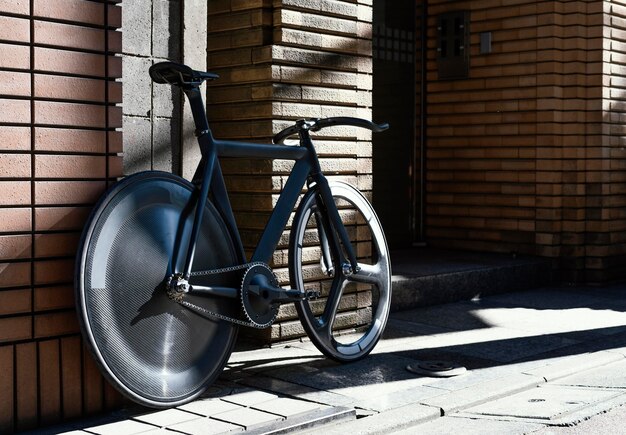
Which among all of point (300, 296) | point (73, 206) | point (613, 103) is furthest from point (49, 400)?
point (613, 103)

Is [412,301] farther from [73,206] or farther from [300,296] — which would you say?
[73,206]

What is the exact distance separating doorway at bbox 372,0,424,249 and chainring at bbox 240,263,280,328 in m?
4.91

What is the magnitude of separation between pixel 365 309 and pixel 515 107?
3678mm

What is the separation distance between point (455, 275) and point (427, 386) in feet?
10.4

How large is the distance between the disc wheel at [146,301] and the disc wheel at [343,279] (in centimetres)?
69

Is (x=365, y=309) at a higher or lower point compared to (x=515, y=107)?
lower

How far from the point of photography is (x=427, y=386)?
18.0ft

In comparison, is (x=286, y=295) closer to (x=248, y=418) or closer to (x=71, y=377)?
(x=248, y=418)

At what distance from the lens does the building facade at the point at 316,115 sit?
182 inches

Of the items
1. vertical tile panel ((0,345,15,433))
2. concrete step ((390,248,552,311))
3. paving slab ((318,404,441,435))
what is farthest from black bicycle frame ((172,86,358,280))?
concrete step ((390,248,552,311))

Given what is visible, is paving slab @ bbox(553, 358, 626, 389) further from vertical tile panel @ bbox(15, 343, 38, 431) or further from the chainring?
vertical tile panel @ bbox(15, 343, 38, 431)

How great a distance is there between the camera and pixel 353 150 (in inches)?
276

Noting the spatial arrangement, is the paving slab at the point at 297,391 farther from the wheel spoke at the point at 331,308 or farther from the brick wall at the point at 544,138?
the brick wall at the point at 544,138

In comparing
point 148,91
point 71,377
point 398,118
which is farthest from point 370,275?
point 398,118
